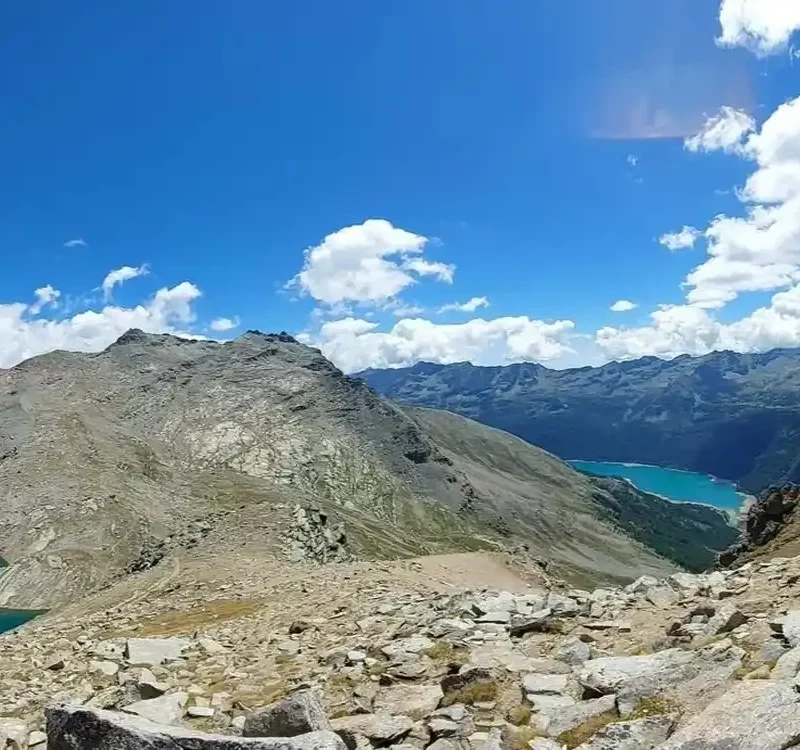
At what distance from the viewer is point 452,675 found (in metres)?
14.7

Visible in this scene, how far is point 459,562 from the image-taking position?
54344 mm

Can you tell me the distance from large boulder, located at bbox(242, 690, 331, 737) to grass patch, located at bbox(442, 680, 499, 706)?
3.24 metres

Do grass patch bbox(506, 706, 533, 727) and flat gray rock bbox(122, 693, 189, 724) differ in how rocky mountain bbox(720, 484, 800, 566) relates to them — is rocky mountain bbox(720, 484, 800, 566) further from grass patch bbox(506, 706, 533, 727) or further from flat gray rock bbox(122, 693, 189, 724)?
flat gray rock bbox(122, 693, 189, 724)

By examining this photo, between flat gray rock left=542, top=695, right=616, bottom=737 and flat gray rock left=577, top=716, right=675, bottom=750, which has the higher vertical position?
flat gray rock left=577, top=716, right=675, bottom=750

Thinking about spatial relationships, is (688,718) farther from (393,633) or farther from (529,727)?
(393,633)

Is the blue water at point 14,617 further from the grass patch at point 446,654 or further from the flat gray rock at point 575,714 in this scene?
the flat gray rock at point 575,714

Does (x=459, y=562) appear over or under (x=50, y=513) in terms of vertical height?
under

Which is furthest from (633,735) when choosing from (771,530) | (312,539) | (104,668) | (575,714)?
(312,539)

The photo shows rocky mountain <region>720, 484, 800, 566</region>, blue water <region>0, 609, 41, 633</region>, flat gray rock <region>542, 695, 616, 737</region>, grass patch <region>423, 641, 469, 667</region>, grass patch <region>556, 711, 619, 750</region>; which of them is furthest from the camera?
blue water <region>0, 609, 41, 633</region>

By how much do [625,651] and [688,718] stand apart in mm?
6363

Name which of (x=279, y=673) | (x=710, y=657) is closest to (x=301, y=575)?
(x=279, y=673)

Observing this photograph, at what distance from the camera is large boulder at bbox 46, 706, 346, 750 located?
9.04 meters

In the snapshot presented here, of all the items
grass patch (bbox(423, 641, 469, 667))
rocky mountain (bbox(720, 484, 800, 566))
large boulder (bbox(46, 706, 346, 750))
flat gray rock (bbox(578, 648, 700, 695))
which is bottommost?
rocky mountain (bbox(720, 484, 800, 566))

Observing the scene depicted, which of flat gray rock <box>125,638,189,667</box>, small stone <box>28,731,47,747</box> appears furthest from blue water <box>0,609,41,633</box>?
small stone <box>28,731,47,747</box>
